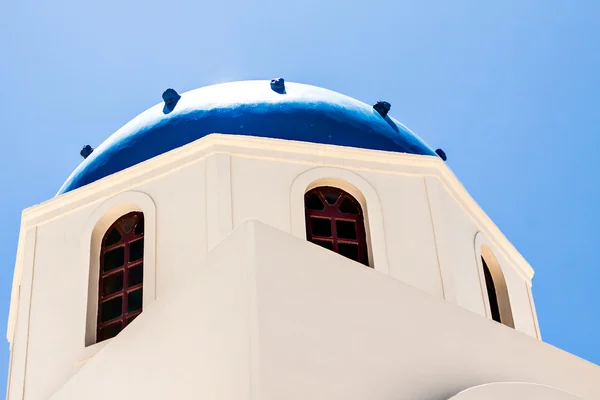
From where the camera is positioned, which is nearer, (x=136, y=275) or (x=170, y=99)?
(x=136, y=275)

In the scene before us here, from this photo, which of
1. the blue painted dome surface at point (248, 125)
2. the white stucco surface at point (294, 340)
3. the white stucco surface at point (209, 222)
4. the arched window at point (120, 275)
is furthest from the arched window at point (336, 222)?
the white stucco surface at point (294, 340)

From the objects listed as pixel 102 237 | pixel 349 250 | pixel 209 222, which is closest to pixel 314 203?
pixel 349 250

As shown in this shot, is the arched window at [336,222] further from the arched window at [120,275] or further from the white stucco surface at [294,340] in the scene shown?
the white stucco surface at [294,340]

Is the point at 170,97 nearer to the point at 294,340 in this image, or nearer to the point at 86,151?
the point at 86,151

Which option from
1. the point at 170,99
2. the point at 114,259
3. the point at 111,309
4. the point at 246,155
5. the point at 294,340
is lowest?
the point at 294,340

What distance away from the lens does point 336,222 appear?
10562 millimetres

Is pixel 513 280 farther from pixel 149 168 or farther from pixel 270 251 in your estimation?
pixel 270 251

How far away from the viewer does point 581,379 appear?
27.2ft

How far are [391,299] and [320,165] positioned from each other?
11.3 feet

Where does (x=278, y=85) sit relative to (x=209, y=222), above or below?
above

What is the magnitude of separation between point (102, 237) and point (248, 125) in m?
1.76

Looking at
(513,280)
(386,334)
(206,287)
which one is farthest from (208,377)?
(513,280)

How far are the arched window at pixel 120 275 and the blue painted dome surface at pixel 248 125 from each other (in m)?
0.80

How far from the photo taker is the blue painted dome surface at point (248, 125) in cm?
1119
